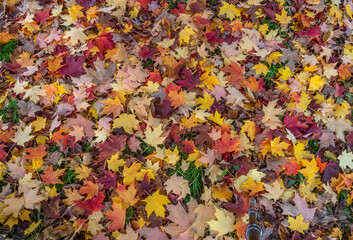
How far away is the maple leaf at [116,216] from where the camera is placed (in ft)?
5.80

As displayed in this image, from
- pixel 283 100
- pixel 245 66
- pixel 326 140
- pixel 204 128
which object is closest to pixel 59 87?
pixel 204 128

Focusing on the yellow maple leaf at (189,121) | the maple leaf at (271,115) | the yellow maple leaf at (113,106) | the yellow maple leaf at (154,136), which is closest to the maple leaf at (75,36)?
the yellow maple leaf at (113,106)

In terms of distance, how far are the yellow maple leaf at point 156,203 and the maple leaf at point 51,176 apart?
0.73 metres

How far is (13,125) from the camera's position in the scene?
218 centimetres

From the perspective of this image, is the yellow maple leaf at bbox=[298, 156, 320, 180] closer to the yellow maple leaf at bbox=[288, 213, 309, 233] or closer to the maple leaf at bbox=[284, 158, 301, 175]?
the maple leaf at bbox=[284, 158, 301, 175]

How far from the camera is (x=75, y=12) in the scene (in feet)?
8.55

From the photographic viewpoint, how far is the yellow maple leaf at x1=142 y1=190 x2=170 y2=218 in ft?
5.93

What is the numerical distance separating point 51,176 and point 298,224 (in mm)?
1945

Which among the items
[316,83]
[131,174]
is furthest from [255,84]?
[131,174]

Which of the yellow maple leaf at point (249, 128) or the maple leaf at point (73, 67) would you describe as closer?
the yellow maple leaf at point (249, 128)

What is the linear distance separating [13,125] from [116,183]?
43.4 inches

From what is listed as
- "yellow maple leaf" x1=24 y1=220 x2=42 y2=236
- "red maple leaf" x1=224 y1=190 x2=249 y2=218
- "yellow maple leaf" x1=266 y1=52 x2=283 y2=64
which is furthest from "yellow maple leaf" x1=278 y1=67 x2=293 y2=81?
"yellow maple leaf" x1=24 y1=220 x2=42 y2=236

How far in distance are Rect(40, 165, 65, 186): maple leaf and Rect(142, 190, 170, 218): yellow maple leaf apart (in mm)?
733

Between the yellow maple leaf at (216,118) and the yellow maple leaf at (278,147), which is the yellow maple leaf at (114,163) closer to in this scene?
the yellow maple leaf at (216,118)
